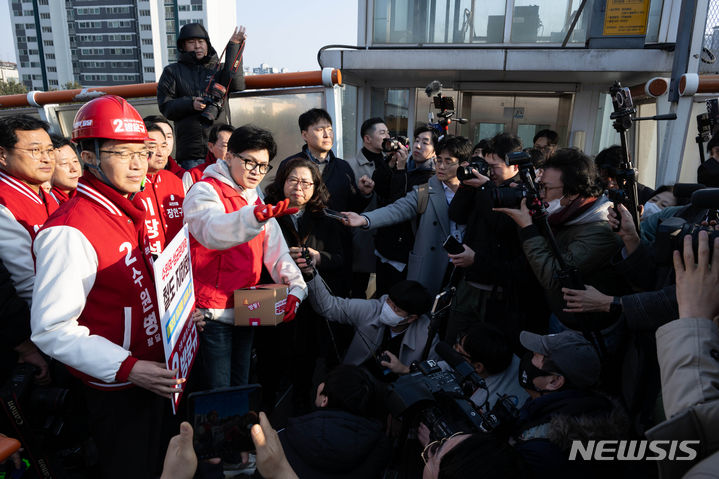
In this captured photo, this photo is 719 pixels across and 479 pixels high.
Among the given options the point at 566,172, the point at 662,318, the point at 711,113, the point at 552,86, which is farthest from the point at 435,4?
the point at 662,318

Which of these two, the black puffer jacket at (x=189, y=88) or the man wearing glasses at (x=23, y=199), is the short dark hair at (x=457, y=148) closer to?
the black puffer jacket at (x=189, y=88)

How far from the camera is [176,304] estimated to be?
70.5 inches

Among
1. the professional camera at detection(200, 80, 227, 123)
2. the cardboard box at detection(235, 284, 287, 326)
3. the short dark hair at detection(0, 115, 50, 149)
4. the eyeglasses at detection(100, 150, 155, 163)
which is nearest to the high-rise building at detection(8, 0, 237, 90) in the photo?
the professional camera at detection(200, 80, 227, 123)

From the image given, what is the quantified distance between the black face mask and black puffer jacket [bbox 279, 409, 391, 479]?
81cm

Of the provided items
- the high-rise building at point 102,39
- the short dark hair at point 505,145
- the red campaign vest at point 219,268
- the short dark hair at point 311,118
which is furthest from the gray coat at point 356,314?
the high-rise building at point 102,39

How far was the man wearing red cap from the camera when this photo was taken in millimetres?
1529

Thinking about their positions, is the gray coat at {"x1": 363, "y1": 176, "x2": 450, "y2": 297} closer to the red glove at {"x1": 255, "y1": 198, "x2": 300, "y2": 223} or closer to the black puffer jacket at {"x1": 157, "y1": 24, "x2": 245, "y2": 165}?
the red glove at {"x1": 255, "y1": 198, "x2": 300, "y2": 223}

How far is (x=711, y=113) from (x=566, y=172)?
1337 mm

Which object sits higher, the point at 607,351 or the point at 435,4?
the point at 435,4

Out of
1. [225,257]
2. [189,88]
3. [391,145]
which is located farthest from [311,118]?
[225,257]

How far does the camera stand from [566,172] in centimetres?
259

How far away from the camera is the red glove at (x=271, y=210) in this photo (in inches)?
73.3

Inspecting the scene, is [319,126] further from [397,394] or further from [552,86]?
[552,86]

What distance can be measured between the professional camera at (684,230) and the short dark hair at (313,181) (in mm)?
2058
